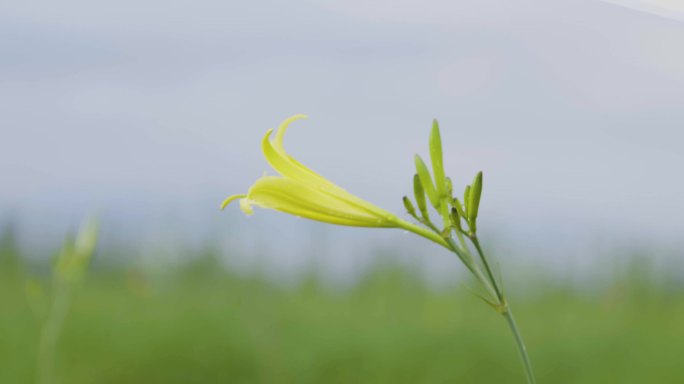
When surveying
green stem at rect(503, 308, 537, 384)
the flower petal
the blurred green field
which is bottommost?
the blurred green field

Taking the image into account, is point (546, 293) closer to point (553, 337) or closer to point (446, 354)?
point (553, 337)

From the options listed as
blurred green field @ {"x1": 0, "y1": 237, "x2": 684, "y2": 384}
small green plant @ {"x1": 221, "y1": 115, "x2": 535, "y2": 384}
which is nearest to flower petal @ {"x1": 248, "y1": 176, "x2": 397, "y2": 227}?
small green plant @ {"x1": 221, "y1": 115, "x2": 535, "y2": 384}

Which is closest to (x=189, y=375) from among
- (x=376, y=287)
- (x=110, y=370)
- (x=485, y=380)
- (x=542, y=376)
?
(x=110, y=370)

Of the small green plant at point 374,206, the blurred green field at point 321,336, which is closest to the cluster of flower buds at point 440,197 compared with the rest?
the small green plant at point 374,206

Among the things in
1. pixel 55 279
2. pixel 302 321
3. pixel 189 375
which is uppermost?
pixel 55 279

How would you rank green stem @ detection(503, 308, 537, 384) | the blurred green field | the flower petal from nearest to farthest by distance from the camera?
green stem @ detection(503, 308, 537, 384)
the flower petal
the blurred green field

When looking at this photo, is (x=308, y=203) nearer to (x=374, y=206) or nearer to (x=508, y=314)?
(x=374, y=206)

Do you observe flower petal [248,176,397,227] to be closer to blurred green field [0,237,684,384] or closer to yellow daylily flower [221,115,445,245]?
yellow daylily flower [221,115,445,245]
